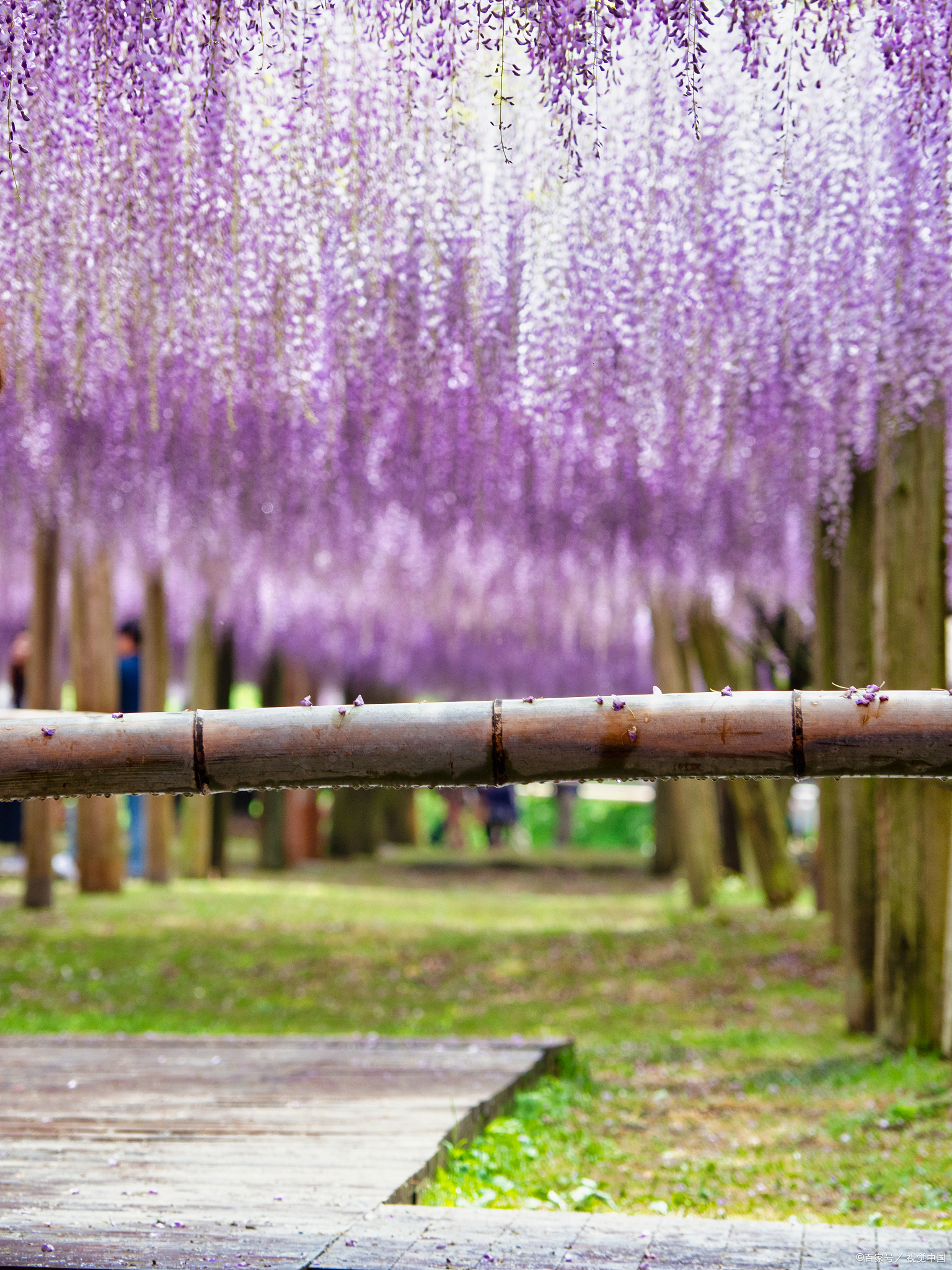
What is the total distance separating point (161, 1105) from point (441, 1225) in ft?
4.40

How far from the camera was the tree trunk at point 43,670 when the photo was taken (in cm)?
912

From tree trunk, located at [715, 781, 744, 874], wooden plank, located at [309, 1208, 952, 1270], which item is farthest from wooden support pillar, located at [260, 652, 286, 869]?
wooden plank, located at [309, 1208, 952, 1270]

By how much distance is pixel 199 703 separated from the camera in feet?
41.6

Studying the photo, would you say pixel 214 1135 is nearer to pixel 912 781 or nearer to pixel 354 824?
pixel 912 781

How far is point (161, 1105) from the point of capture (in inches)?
150

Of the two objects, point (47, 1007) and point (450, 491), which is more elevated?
point (450, 491)

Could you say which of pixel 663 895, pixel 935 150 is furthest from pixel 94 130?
pixel 663 895

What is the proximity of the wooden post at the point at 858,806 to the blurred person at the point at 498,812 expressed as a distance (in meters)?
12.9

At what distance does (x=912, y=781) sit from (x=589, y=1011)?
7.90ft

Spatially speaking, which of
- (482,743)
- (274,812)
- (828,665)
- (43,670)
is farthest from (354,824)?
(482,743)

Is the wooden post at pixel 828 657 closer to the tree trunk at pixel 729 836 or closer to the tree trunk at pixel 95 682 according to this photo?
the tree trunk at pixel 95 682

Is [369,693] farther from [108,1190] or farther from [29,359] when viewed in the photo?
[108,1190]

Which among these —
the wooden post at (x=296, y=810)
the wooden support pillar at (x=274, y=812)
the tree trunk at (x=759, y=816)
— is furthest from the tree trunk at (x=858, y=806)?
the wooden support pillar at (x=274, y=812)

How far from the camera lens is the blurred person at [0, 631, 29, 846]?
39.1 ft
